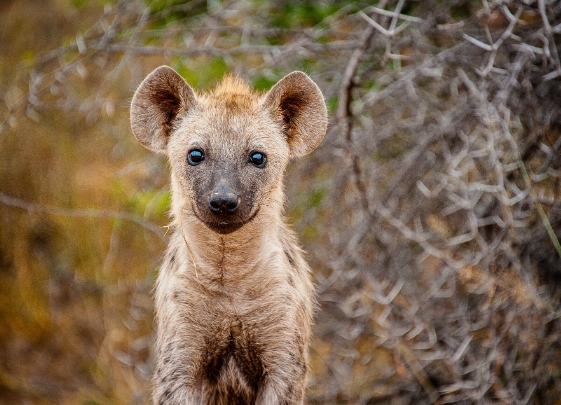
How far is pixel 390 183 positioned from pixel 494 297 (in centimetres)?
109

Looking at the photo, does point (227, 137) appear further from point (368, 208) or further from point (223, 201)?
point (368, 208)

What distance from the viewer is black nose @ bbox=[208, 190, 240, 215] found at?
2711mm

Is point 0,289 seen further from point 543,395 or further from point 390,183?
point 543,395

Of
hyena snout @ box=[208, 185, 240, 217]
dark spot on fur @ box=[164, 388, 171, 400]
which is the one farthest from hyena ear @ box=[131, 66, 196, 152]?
dark spot on fur @ box=[164, 388, 171, 400]

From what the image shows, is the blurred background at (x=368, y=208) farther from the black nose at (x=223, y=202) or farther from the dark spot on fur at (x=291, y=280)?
the black nose at (x=223, y=202)

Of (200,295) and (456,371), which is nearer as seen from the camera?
(200,295)

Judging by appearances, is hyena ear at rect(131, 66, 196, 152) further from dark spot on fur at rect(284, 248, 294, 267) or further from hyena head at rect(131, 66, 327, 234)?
dark spot on fur at rect(284, 248, 294, 267)

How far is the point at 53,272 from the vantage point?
A: 6371 mm

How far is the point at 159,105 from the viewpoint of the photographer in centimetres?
315

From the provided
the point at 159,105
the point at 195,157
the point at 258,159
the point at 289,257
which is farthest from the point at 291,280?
the point at 159,105

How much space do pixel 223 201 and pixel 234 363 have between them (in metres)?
0.81

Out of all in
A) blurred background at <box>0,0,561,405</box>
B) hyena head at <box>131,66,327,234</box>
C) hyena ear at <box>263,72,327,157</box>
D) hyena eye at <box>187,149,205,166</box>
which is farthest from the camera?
blurred background at <box>0,0,561,405</box>

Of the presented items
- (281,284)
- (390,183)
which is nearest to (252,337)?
(281,284)

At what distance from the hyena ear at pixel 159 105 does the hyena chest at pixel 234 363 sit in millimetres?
937
